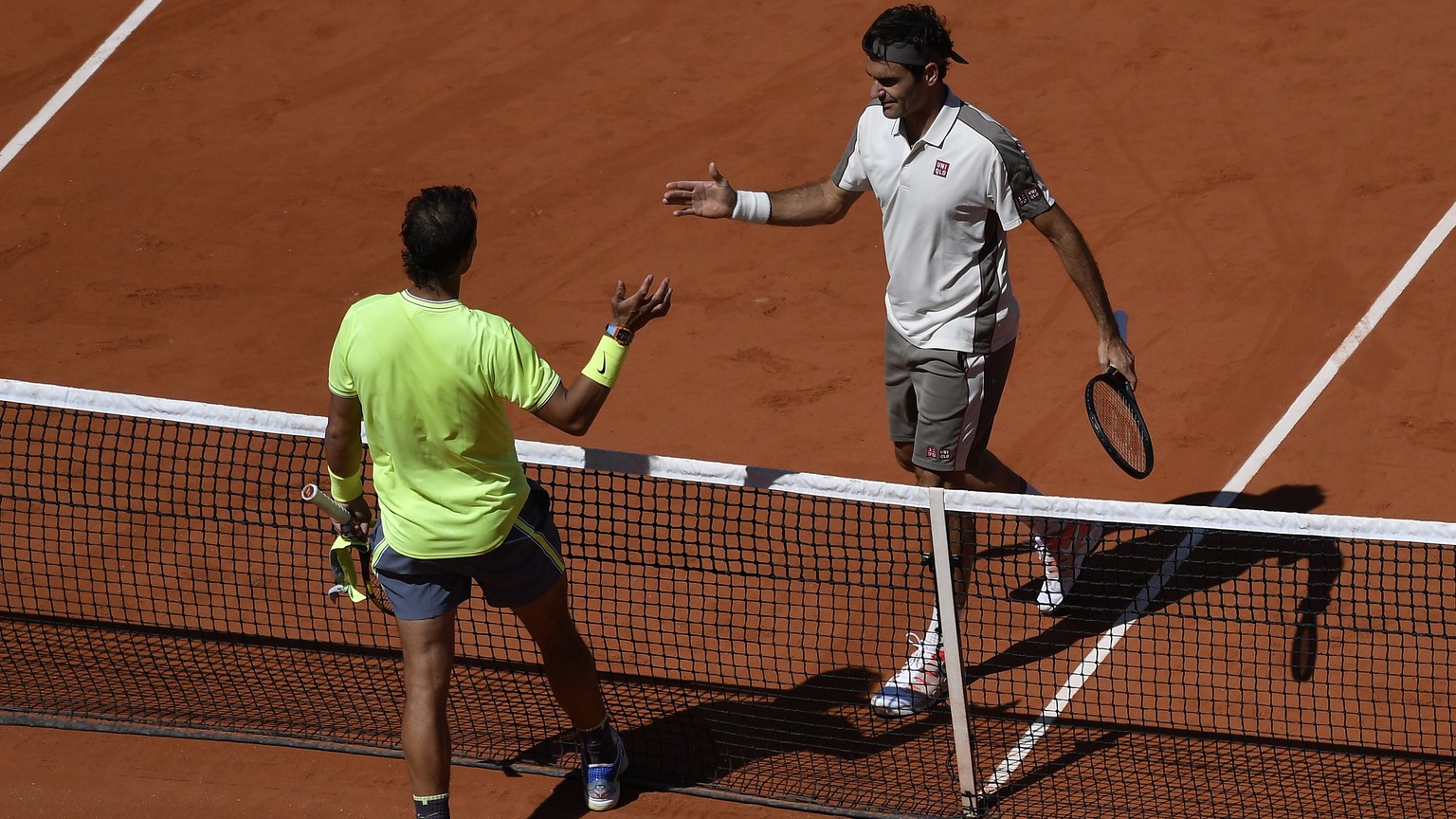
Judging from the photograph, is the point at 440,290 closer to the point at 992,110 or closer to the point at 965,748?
the point at 965,748

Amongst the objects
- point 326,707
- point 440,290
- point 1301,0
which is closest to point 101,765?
point 326,707

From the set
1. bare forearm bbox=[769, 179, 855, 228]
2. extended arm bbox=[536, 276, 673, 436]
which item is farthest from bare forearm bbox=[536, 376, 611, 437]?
bare forearm bbox=[769, 179, 855, 228]

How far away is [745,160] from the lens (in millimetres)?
9984

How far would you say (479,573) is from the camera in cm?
496

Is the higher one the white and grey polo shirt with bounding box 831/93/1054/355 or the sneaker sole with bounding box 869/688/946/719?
the white and grey polo shirt with bounding box 831/93/1054/355

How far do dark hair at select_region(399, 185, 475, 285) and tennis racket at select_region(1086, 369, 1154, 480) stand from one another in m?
2.51

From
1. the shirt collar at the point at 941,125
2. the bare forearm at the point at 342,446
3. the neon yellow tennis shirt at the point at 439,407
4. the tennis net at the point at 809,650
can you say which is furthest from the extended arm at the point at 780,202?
the bare forearm at the point at 342,446

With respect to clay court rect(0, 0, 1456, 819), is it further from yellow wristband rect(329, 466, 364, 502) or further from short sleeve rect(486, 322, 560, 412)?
short sleeve rect(486, 322, 560, 412)

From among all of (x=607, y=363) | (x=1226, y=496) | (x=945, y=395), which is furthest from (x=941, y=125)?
(x=1226, y=496)

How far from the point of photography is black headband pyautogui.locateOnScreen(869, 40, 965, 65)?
215 inches

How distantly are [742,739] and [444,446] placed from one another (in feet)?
6.69

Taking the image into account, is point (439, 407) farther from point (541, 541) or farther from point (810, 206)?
point (810, 206)

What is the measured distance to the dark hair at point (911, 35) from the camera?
545cm

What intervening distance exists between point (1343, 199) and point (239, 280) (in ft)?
21.8
